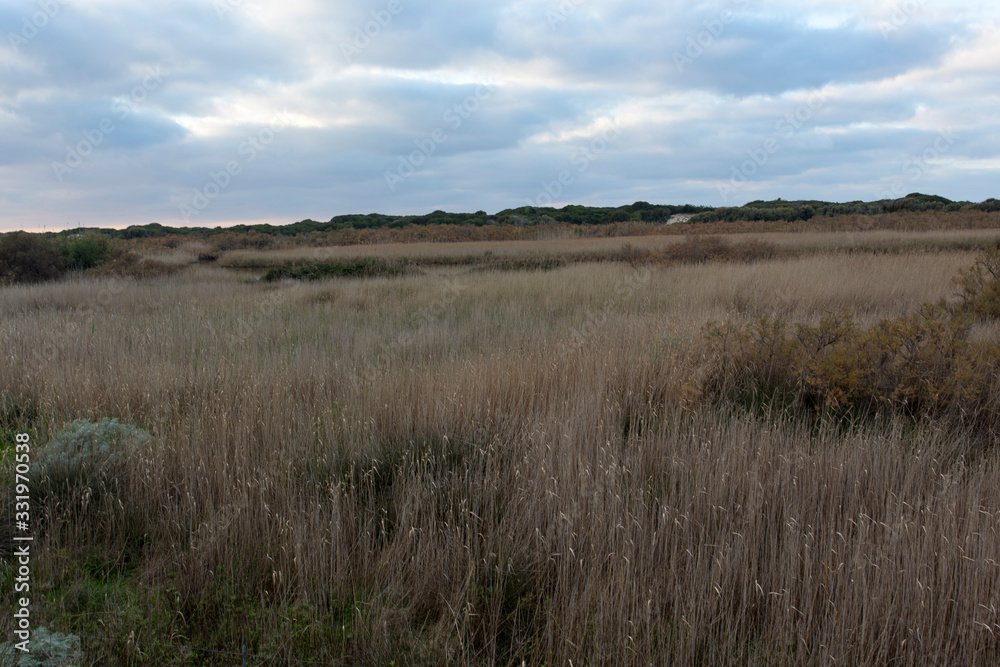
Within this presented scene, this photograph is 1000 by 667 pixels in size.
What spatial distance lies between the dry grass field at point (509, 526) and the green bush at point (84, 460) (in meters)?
0.06

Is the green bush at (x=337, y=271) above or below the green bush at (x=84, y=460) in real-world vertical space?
A: above

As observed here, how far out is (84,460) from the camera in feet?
11.8

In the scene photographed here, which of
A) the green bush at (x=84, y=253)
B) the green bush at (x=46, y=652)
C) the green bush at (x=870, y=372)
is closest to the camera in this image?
the green bush at (x=46, y=652)

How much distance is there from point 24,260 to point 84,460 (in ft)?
73.2

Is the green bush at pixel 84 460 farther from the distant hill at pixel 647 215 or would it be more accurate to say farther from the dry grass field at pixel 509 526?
the distant hill at pixel 647 215

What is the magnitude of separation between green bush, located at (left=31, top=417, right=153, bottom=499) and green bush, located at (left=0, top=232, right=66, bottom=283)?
2057 cm

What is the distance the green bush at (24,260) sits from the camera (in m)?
19.7

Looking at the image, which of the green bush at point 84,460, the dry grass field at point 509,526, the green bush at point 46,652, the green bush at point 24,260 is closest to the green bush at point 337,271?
the green bush at point 24,260

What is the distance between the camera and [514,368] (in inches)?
214

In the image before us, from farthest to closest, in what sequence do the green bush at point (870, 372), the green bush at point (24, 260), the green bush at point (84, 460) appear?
the green bush at point (24, 260)
the green bush at point (870, 372)
the green bush at point (84, 460)

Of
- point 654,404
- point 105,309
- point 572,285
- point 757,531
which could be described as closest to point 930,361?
point 654,404

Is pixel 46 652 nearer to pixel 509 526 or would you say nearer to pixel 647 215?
pixel 509 526

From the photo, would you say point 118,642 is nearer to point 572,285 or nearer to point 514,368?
point 514,368

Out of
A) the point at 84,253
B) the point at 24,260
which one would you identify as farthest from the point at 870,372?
the point at 84,253
